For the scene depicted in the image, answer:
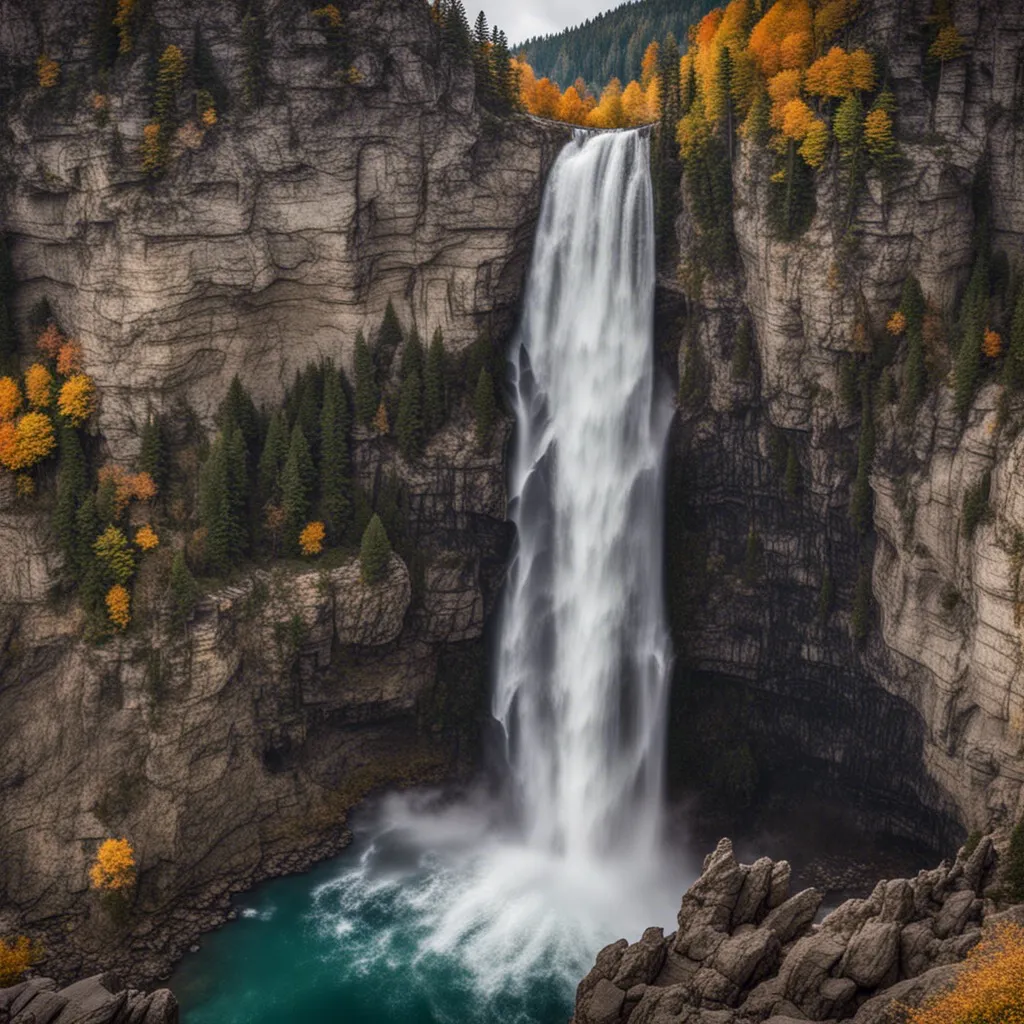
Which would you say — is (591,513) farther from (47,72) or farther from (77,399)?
(47,72)

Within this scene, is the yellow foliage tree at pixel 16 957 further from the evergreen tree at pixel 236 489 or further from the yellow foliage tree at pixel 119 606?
the evergreen tree at pixel 236 489

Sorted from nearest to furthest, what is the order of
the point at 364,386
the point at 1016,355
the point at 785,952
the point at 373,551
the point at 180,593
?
the point at 785,952 < the point at 1016,355 < the point at 180,593 < the point at 373,551 < the point at 364,386

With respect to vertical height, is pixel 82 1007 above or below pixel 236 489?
below

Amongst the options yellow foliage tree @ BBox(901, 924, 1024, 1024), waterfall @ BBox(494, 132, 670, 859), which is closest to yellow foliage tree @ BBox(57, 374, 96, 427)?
waterfall @ BBox(494, 132, 670, 859)

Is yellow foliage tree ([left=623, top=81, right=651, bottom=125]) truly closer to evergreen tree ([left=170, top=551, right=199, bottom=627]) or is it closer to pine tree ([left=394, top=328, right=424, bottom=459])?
pine tree ([left=394, top=328, right=424, bottom=459])

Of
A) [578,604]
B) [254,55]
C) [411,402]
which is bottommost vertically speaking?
[578,604]

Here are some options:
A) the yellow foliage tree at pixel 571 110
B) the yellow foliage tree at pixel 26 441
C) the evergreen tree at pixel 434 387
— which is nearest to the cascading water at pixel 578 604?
the evergreen tree at pixel 434 387

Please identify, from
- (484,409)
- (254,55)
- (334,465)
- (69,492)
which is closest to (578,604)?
(484,409)
